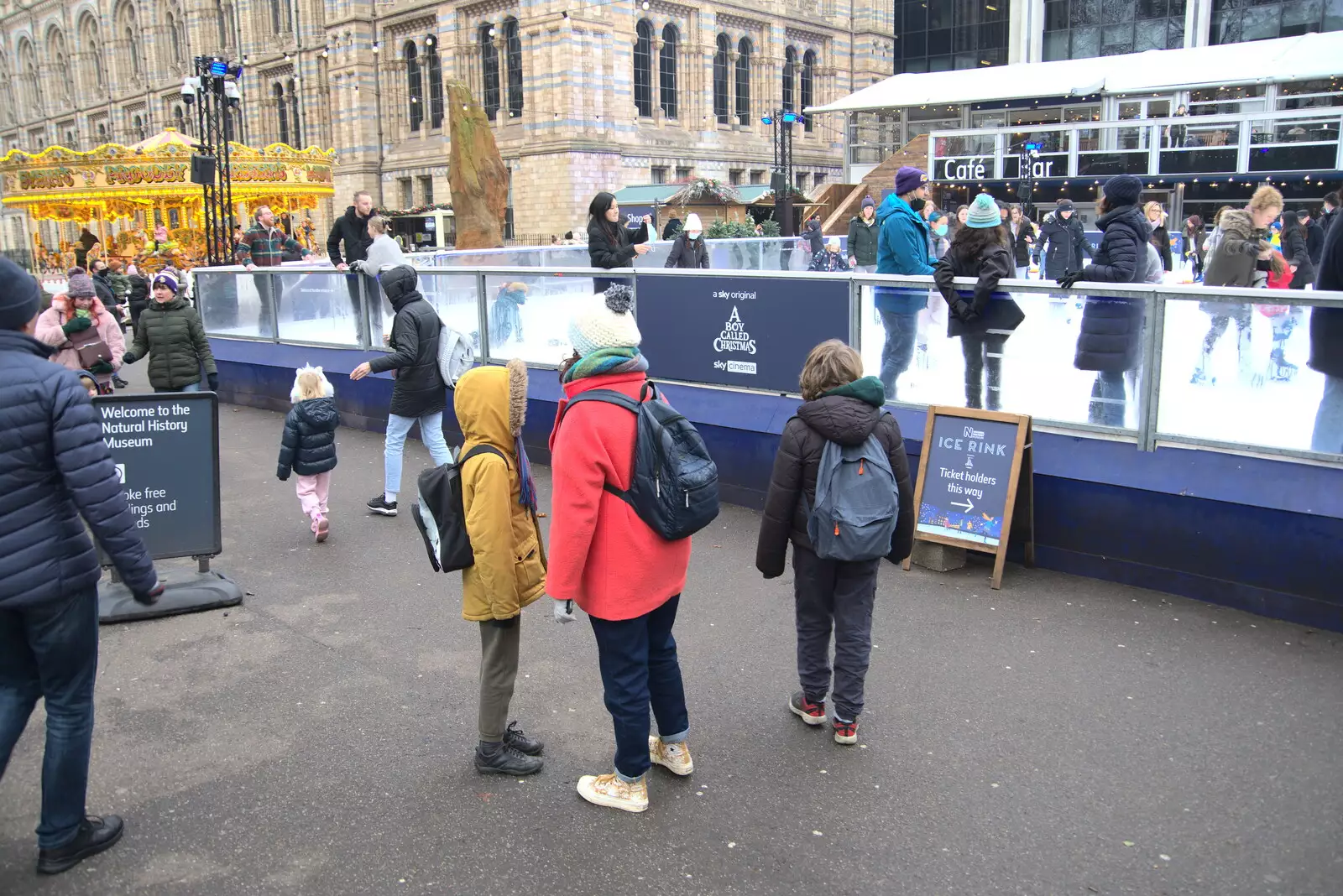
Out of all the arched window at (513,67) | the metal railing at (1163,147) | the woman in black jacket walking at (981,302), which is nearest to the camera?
the woman in black jacket walking at (981,302)

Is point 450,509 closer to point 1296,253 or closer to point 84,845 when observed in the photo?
point 84,845

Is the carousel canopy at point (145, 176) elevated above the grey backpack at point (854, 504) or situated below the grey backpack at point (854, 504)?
above

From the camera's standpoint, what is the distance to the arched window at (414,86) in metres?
50.0

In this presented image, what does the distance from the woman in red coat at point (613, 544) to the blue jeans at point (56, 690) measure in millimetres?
1622

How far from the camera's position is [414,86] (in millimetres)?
50438

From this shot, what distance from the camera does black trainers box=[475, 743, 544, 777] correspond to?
434 cm

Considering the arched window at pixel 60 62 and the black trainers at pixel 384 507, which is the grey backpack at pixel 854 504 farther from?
the arched window at pixel 60 62

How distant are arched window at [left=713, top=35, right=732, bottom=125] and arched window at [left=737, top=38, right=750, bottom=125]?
2.71ft

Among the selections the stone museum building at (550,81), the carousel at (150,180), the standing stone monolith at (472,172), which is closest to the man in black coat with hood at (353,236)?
the standing stone monolith at (472,172)

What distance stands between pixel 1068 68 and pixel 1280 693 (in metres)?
34.3

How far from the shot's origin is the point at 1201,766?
427cm

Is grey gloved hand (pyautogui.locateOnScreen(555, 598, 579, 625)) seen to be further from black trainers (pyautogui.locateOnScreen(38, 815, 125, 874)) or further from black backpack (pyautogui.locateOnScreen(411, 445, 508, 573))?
black trainers (pyautogui.locateOnScreen(38, 815, 125, 874))

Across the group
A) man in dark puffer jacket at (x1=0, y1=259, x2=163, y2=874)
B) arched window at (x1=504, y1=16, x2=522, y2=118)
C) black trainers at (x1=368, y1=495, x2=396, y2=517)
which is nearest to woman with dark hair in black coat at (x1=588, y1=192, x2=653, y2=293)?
black trainers at (x1=368, y1=495, x2=396, y2=517)

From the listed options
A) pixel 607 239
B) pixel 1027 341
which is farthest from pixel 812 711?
pixel 607 239
